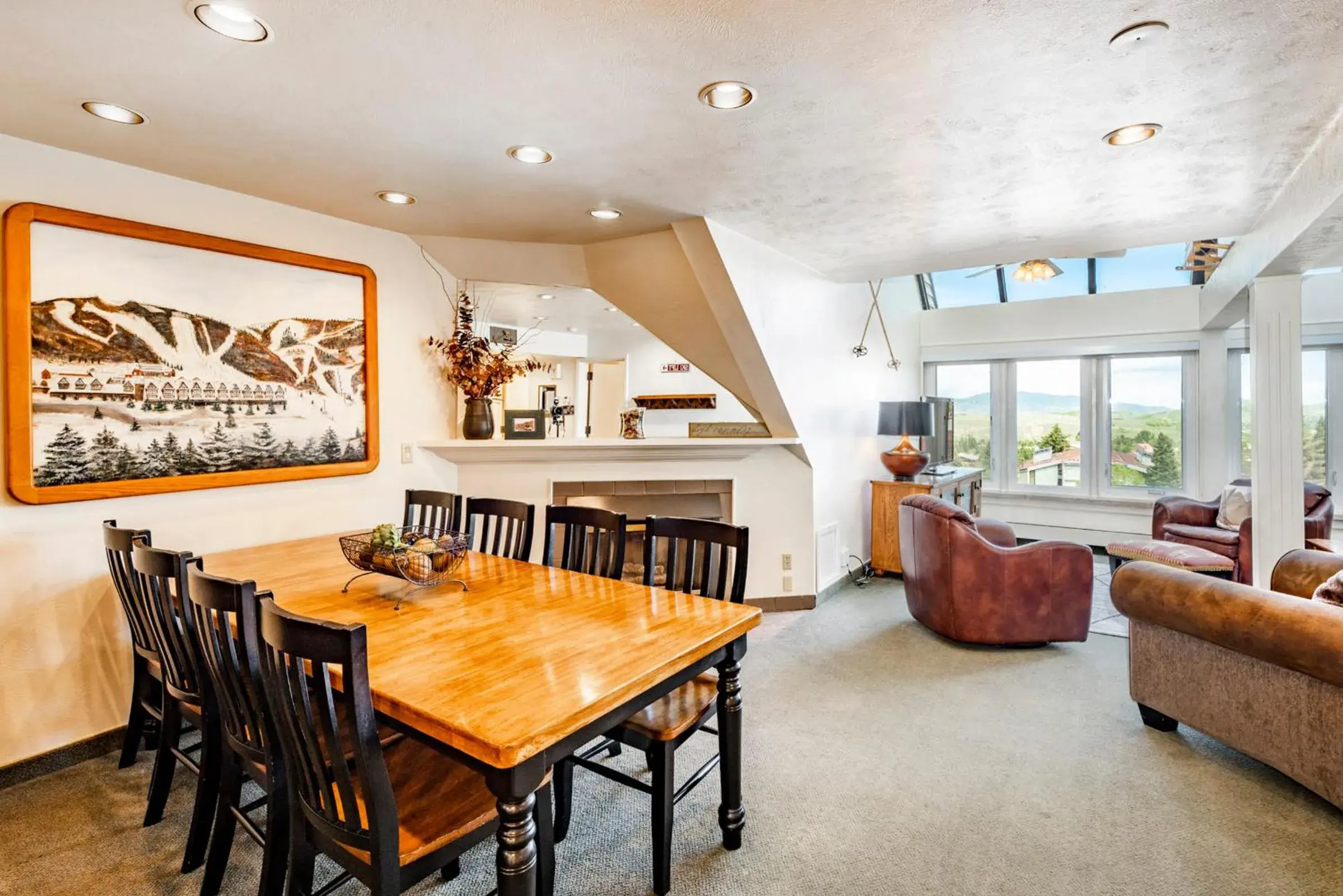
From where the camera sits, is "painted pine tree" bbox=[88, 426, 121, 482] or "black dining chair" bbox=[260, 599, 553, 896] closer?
"black dining chair" bbox=[260, 599, 553, 896]

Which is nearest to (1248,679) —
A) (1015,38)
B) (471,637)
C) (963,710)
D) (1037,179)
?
(963,710)

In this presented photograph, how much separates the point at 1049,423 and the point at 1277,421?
324 cm

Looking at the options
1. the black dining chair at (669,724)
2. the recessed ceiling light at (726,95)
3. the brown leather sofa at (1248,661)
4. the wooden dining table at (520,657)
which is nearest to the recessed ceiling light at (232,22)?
the recessed ceiling light at (726,95)

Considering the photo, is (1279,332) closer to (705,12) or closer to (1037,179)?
(1037,179)

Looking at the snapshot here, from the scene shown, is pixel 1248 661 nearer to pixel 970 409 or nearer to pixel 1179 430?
pixel 1179 430

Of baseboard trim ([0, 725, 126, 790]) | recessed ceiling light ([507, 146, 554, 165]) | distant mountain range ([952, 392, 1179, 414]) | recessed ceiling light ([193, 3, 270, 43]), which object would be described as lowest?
baseboard trim ([0, 725, 126, 790])

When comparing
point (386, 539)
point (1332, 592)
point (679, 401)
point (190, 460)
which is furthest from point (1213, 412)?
point (190, 460)

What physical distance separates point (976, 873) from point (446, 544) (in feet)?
6.23

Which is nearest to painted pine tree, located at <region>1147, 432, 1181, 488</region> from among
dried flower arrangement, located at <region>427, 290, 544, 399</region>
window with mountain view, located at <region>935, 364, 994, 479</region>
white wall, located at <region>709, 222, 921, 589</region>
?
window with mountain view, located at <region>935, 364, 994, 479</region>

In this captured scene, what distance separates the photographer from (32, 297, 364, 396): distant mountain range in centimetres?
242

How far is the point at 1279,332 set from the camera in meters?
3.41

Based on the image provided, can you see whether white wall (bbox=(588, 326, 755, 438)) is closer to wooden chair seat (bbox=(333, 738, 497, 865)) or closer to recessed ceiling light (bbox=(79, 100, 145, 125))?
recessed ceiling light (bbox=(79, 100, 145, 125))

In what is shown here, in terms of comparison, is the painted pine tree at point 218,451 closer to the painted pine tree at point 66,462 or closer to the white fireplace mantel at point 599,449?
the painted pine tree at point 66,462

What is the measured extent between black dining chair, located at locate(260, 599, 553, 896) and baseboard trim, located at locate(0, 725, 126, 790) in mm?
1774
